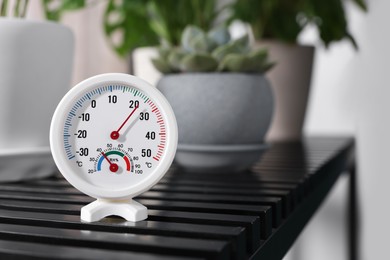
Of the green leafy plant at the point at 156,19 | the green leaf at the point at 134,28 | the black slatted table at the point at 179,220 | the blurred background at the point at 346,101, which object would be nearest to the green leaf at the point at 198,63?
the black slatted table at the point at 179,220

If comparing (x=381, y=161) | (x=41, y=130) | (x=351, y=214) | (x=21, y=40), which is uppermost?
(x=21, y=40)

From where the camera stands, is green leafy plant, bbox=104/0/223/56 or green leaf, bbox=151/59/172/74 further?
green leafy plant, bbox=104/0/223/56

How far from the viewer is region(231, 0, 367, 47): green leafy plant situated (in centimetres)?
125

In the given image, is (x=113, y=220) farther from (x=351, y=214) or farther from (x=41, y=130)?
(x=351, y=214)

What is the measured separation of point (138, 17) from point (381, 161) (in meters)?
0.76

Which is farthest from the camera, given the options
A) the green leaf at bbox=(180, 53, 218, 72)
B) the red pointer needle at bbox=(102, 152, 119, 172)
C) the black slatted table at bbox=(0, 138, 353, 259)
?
the green leaf at bbox=(180, 53, 218, 72)

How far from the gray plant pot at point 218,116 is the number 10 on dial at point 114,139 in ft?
1.01

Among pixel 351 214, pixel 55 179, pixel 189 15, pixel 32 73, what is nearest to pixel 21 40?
pixel 32 73

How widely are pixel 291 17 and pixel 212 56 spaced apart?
720mm

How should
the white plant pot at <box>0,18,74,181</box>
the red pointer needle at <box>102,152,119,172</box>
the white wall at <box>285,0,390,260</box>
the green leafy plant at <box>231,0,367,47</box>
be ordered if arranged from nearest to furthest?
1. the red pointer needle at <box>102,152,119,172</box>
2. the white plant pot at <box>0,18,74,181</box>
3. the white wall at <box>285,0,390,260</box>
4. the green leafy plant at <box>231,0,367,47</box>

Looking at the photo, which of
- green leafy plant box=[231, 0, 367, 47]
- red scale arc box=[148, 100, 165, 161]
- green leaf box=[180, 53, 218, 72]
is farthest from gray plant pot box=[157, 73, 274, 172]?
green leafy plant box=[231, 0, 367, 47]

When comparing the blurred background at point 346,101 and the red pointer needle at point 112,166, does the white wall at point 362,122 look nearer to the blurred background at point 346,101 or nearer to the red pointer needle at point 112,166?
the blurred background at point 346,101

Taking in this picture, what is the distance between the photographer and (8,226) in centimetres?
44

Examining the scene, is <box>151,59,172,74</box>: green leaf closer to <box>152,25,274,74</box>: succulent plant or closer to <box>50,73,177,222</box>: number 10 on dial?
<box>152,25,274,74</box>: succulent plant
